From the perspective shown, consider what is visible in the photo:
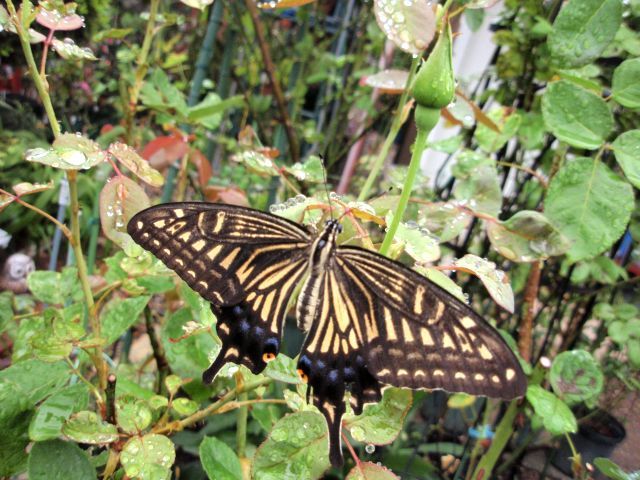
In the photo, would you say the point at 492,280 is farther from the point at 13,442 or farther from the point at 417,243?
the point at 13,442

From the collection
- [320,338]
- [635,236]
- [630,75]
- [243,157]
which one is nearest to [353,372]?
[320,338]

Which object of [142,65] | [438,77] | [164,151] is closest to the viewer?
[438,77]

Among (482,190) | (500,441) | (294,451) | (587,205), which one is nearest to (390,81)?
(482,190)

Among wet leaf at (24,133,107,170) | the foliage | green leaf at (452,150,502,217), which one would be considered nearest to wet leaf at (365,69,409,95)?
the foliage

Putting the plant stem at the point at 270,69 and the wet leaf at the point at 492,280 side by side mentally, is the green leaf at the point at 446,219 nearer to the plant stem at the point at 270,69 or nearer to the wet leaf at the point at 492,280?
the wet leaf at the point at 492,280

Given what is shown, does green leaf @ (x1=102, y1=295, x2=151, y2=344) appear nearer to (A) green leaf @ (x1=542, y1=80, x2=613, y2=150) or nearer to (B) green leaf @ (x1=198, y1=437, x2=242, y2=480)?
(B) green leaf @ (x1=198, y1=437, x2=242, y2=480)

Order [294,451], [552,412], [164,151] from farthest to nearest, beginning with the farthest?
[164,151] → [552,412] → [294,451]

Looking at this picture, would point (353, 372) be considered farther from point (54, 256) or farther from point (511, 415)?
point (54, 256)
